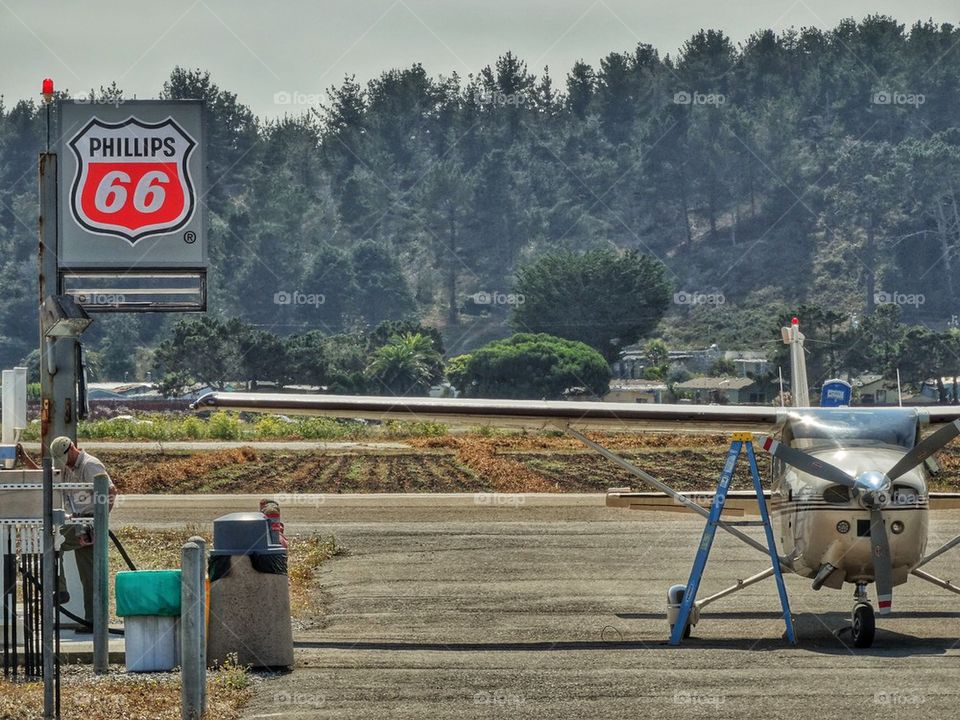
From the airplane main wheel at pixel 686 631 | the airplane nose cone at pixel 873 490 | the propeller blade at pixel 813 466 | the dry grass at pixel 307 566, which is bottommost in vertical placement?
the airplane main wheel at pixel 686 631

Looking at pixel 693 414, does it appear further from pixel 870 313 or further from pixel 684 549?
pixel 870 313

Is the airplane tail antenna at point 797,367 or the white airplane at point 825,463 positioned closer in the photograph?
the white airplane at point 825,463

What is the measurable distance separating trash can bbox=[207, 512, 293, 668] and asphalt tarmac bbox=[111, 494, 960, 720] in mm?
420

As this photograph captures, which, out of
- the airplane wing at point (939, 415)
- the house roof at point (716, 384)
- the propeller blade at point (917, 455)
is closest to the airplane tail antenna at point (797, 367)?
the airplane wing at point (939, 415)

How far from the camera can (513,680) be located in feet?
35.2

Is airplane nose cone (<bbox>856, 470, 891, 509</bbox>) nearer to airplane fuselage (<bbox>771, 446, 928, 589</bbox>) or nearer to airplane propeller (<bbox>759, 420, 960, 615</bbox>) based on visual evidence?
airplane propeller (<bbox>759, 420, 960, 615</bbox>)

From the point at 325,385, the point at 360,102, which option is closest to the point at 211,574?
the point at 325,385

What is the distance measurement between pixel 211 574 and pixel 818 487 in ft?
18.0

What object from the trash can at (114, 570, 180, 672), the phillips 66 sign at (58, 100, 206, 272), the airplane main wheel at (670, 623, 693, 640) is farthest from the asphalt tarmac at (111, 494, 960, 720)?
the phillips 66 sign at (58, 100, 206, 272)

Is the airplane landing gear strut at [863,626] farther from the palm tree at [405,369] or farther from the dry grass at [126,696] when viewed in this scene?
the palm tree at [405,369]

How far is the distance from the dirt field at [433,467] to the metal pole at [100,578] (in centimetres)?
2670

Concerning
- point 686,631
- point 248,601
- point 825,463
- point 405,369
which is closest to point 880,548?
point 825,463

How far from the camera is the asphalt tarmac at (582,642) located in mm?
9812

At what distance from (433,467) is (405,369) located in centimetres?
7146
